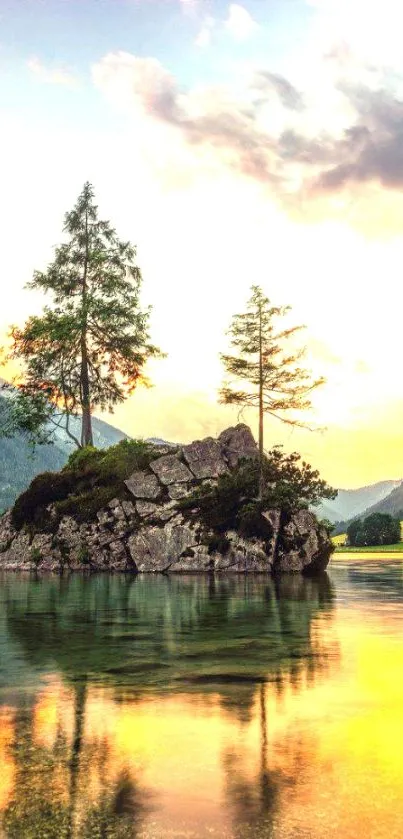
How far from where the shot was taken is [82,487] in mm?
46656

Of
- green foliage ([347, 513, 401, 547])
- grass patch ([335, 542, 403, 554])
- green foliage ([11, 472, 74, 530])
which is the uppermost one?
green foliage ([11, 472, 74, 530])

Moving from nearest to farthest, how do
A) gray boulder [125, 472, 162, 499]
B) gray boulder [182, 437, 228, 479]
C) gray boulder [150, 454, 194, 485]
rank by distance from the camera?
gray boulder [125, 472, 162, 499], gray boulder [150, 454, 194, 485], gray boulder [182, 437, 228, 479]

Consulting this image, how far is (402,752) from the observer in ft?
20.8

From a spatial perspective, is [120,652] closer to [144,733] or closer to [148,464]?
[144,733]

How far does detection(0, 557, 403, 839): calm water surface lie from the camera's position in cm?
479

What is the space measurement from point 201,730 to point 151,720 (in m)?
0.66

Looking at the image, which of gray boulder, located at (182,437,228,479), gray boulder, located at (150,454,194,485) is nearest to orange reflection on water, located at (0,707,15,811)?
gray boulder, located at (150,454,194,485)

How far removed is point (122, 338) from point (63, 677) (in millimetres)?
44127

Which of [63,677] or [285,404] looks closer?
[63,677]

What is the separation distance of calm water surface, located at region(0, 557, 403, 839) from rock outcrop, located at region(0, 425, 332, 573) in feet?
80.4

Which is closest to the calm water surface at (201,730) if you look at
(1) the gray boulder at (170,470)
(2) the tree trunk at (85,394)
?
(1) the gray boulder at (170,470)

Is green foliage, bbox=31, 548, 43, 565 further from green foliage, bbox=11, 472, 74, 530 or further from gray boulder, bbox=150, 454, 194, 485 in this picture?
gray boulder, bbox=150, 454, 194, 485

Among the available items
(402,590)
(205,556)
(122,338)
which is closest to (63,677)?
(402,590)

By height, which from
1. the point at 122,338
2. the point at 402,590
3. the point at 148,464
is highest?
the point at 122,338
